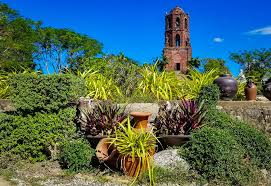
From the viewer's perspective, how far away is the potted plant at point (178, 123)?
7.54 m

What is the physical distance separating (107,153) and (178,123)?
4.57 feet

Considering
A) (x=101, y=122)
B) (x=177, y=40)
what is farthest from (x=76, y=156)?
(x=177, y=40)

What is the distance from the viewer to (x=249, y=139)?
25.5 ft

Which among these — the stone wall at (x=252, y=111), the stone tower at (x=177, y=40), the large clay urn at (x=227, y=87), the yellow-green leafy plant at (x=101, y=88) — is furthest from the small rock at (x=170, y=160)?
the stone tower at (x=177, y=40)

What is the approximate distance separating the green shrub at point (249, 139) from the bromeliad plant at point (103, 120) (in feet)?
5.58

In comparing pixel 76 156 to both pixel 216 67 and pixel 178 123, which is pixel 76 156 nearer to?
pixel 178 123

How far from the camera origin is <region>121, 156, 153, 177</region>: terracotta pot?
6.70 m

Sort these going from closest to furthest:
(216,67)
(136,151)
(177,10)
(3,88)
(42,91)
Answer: (136,151) → (42,91) → (3,88) → (216,67) → (177,10)

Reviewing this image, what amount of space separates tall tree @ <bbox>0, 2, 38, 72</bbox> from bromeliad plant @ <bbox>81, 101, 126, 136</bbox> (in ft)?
73.0

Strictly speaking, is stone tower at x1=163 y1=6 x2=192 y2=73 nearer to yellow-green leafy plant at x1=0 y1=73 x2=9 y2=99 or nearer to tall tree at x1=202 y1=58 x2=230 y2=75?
tall tree at x1=202 y1=58 x2=230 y2=75

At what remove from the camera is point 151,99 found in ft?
31.2

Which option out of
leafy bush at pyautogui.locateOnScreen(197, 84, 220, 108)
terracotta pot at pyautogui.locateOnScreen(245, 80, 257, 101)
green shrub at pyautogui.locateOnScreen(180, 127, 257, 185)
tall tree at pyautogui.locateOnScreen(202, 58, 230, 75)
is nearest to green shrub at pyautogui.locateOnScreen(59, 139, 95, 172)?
green shrub at pyautogui.locateOnScreen(180, 127, 257, 185)

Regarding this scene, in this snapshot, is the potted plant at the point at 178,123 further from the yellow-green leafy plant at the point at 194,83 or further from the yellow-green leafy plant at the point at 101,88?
the yellow-green leafy plant at the point at 101,88

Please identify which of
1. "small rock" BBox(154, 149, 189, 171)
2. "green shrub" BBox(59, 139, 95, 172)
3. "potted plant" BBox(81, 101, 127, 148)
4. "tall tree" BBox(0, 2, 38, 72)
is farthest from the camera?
"tall tree" BBox(0, 2, 38, 72)
